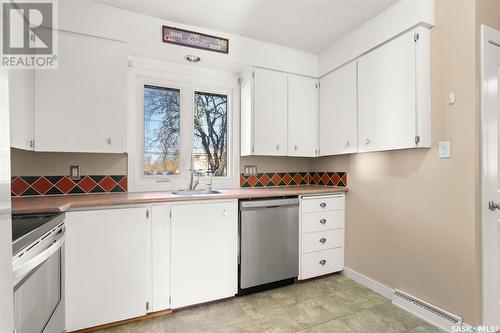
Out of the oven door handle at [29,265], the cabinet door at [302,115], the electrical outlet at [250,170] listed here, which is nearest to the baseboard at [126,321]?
the oven door handle at [29,265]

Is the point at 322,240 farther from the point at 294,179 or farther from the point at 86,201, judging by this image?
the point at 86,201

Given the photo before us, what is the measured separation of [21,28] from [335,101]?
271 cm

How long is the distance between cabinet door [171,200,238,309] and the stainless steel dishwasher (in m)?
0.09

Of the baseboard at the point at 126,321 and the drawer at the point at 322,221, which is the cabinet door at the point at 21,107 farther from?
the drawer at the point at 322,221

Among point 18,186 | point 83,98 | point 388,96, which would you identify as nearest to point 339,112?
point 388,96

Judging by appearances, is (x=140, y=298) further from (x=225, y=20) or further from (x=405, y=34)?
(x=405, y=34)

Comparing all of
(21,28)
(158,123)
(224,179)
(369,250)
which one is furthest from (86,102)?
(369,250)

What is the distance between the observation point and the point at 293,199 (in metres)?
2.46

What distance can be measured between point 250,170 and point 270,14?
1.64 metres

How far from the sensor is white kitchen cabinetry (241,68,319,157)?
2662 millimetres

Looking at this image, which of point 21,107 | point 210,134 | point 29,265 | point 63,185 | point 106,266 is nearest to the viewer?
point 29,265

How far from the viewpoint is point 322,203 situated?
103 inches

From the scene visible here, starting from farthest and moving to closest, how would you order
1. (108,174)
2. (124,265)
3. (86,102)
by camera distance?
1. (108,174)
2. (86,102)
3. (124,265)

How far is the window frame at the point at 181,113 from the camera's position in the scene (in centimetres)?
250
